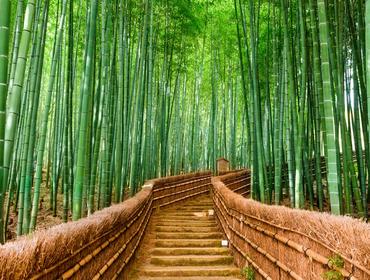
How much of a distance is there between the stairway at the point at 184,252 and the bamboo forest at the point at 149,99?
80cm

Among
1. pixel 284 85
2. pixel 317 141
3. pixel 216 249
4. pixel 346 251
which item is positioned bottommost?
pixel 216 249

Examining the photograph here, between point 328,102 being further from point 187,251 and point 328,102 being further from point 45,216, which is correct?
point 45,216

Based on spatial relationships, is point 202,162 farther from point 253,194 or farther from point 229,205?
point 229,205

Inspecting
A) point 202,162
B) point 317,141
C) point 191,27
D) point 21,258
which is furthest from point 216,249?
point 202,162

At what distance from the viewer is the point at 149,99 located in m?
7.55

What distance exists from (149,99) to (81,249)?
545cm

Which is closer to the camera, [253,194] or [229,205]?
[229,205]

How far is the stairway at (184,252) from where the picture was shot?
4.08m

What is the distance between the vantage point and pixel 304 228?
7.32 feet

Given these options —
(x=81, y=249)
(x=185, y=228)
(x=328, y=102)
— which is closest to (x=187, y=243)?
(x=185, y=228)

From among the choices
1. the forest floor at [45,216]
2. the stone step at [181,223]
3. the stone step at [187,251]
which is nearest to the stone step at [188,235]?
the stone step at [181,223]

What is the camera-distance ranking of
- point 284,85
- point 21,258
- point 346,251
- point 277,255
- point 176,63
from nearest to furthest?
point 21,258, point 346,251, point 277,255, point 284,85, point 176,63

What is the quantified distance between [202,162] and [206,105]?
228 cm

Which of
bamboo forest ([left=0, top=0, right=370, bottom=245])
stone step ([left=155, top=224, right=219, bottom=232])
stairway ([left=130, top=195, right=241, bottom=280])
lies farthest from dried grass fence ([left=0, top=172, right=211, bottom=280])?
stone step ([left=155, top=224, right=219, bottom=232])
